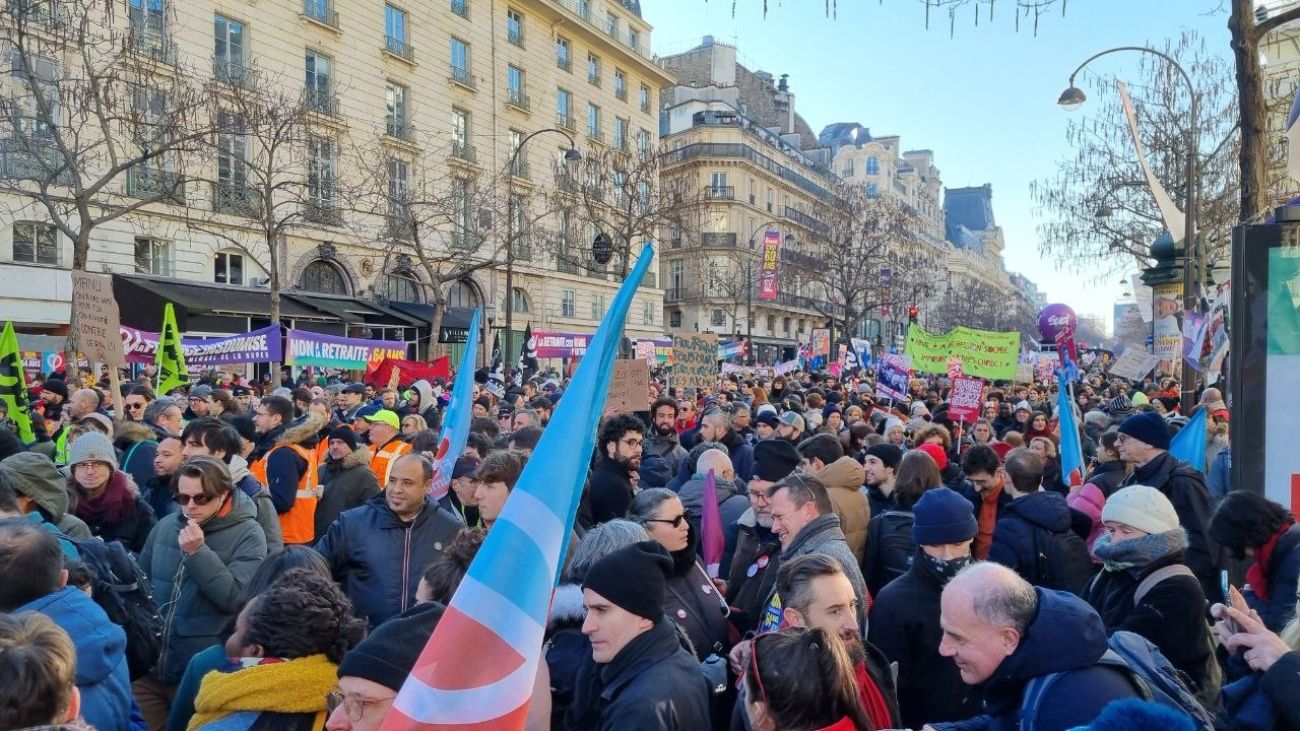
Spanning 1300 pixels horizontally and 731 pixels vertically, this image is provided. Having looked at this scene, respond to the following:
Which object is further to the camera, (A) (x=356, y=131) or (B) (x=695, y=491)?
(A) (x=356, y=131)

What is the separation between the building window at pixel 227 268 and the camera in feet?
85.5

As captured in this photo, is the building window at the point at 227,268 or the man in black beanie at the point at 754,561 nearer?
the man in black beanie at the point at 754,561

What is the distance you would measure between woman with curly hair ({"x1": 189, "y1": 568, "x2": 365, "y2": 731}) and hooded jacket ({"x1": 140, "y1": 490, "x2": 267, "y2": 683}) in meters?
1.26

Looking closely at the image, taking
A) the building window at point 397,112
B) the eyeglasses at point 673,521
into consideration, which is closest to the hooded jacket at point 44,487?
the eyeglasses at point 673,521

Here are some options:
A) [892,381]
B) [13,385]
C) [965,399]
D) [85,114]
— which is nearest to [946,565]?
[965,399]

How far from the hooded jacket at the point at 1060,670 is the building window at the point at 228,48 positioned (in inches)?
1067

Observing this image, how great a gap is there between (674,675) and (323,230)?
93.9ft

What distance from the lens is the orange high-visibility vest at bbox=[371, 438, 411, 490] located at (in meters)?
6.68

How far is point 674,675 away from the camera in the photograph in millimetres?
2561

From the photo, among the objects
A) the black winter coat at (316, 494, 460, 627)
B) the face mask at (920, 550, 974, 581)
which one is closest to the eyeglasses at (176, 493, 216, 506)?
the black winter coat at (316, 494, 460, 627)

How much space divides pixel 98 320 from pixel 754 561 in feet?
25.2

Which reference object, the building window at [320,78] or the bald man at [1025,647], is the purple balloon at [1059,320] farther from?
the building window at [320,78]

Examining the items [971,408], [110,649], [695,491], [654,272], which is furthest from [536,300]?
[110,649]

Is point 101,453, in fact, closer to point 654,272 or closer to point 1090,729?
point 1090,729
